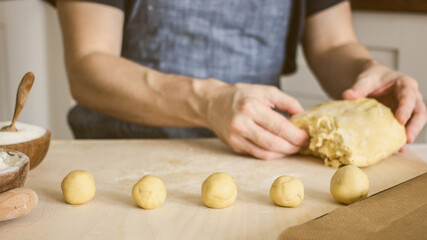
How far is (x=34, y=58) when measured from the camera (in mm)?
2523

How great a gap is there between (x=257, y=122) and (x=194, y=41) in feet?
1.58

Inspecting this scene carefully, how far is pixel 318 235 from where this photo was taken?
538 millimetres

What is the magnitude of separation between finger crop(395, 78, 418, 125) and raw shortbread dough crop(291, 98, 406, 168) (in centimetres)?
3

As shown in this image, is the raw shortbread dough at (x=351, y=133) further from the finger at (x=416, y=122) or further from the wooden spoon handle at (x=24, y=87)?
the wooden spoon handle at (x=24, y=87)

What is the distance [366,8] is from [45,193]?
5.35 feet

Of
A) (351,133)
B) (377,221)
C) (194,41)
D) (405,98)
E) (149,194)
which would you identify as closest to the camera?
(377,221)

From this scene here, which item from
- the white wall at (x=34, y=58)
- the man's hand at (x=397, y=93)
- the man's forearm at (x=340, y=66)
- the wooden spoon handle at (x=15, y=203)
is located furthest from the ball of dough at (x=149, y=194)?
the white wall at (x=34, y=58)

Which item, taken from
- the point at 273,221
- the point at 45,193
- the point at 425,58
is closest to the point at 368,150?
the point at 273,221

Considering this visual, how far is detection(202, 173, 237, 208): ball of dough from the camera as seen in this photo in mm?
689

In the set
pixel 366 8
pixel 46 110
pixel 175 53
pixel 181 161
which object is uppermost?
pixel 366 8

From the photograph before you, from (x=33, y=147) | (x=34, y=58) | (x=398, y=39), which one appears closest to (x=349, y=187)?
(x=33, y=147)

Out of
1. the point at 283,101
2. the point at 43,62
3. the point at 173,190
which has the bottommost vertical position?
the point at 43,62

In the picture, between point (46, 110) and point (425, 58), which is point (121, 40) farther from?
point (46, 110)

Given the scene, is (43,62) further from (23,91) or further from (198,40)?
(23,91)
